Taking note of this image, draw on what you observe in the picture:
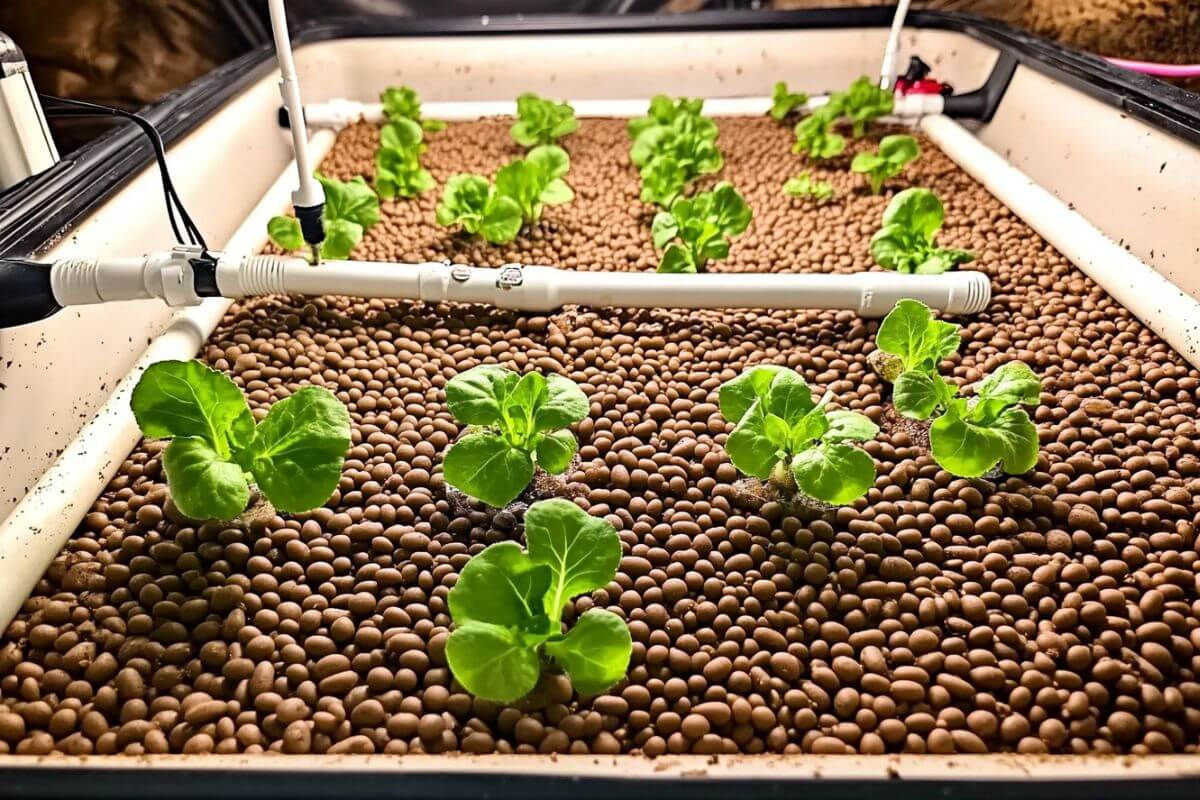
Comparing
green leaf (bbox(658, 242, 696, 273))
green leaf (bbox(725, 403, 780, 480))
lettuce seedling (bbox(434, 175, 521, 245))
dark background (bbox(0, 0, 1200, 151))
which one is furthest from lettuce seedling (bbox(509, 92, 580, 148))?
green leaf (bbox(725, 403, 780, 480))

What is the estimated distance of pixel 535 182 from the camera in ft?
4.84

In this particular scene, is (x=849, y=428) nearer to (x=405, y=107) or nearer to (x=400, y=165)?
(x=400, y=165)

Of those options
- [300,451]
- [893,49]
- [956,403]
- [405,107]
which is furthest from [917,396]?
[405,107]

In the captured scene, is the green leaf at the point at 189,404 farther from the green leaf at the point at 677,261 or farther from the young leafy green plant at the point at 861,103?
the young leafy green plant at the point at 861,103

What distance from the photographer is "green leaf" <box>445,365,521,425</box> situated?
3.04 ft

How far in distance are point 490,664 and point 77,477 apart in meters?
0.60

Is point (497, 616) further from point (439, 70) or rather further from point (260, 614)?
point (439, 70)

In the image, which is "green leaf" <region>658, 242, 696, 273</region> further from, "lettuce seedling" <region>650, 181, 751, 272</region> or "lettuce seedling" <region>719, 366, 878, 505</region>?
"lettuce seedling" <region>719, 366, 878, 505</region>

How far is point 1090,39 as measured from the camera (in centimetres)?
207

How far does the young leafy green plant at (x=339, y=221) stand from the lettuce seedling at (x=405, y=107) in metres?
0.52

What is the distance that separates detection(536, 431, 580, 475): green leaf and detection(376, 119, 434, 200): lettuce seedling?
0.90 meters

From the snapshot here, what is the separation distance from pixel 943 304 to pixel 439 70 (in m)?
1.48

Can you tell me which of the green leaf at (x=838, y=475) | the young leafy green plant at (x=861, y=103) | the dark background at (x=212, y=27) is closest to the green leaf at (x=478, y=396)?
the green leaf at (x=838, y=475)

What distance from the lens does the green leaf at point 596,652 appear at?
28.7 inches
